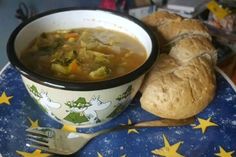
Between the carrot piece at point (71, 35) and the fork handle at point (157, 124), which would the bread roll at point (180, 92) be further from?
the carrot piece at point (71, 35)

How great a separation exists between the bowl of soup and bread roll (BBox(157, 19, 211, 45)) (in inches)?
2.8

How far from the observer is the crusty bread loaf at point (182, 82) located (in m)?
0.71

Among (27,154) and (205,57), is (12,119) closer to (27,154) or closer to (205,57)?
(27,154)

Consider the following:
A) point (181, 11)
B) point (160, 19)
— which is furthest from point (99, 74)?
point (181, 11)

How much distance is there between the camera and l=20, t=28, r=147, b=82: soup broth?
702 millimetres

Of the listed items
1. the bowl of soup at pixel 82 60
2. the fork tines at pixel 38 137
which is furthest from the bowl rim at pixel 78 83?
the fork tines at pixel 38 137

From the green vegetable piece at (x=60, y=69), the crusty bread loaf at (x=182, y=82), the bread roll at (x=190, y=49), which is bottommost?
the crusty bread loaf at (x=182, y=82)

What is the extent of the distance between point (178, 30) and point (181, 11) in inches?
26.4

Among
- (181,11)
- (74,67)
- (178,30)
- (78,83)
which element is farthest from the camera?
(181,11)

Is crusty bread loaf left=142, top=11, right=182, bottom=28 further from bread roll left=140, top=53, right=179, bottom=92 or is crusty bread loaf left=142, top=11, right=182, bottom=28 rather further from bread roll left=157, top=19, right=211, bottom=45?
bread roll left=140, top=53, right=179, bottom=92

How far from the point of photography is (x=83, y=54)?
756 mm

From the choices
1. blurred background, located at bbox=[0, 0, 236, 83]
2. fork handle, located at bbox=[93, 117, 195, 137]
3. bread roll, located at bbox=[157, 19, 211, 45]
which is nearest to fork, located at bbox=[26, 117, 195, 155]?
fork handle, located at bbox=[93, 117, 195, 137]

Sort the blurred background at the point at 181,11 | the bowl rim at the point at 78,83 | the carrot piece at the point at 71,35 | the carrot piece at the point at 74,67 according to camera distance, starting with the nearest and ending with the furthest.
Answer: the bowl rim at the point at 78,83
the carrot piece at the point at 74,67
the carrot piece at the point at 71,35
the blurred background at the point at 181,11

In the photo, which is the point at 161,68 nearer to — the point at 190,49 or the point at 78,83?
the point at 190,49
